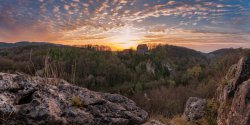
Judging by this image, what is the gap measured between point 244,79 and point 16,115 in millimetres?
6085

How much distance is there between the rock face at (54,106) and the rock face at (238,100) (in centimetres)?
224

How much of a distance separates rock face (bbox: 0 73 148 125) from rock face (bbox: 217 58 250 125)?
224cm

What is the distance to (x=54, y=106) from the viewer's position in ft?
17.3

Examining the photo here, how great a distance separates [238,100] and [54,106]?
4.52 m

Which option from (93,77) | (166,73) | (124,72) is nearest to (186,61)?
(166,73)

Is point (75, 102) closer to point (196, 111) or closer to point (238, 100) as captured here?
point (238, 100)

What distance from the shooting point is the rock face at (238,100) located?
633 cm

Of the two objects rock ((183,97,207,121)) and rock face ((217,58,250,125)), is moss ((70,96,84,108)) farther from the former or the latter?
rock ((183,97,207,121))

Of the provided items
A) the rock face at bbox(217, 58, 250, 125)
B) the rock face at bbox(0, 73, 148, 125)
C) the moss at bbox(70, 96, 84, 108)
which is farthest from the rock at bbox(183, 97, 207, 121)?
the moss at bbox(70, 96, 84, 108)

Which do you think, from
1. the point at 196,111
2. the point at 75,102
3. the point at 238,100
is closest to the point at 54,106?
the point at 75,102

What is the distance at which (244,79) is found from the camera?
25.3ft

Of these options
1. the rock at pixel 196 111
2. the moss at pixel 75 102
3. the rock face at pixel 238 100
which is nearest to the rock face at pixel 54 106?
the moss at pixel 75 102

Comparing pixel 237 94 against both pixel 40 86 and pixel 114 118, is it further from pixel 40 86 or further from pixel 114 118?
pixel 40 86

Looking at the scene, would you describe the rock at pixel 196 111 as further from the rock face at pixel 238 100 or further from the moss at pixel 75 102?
the moss at pixel 75 102
